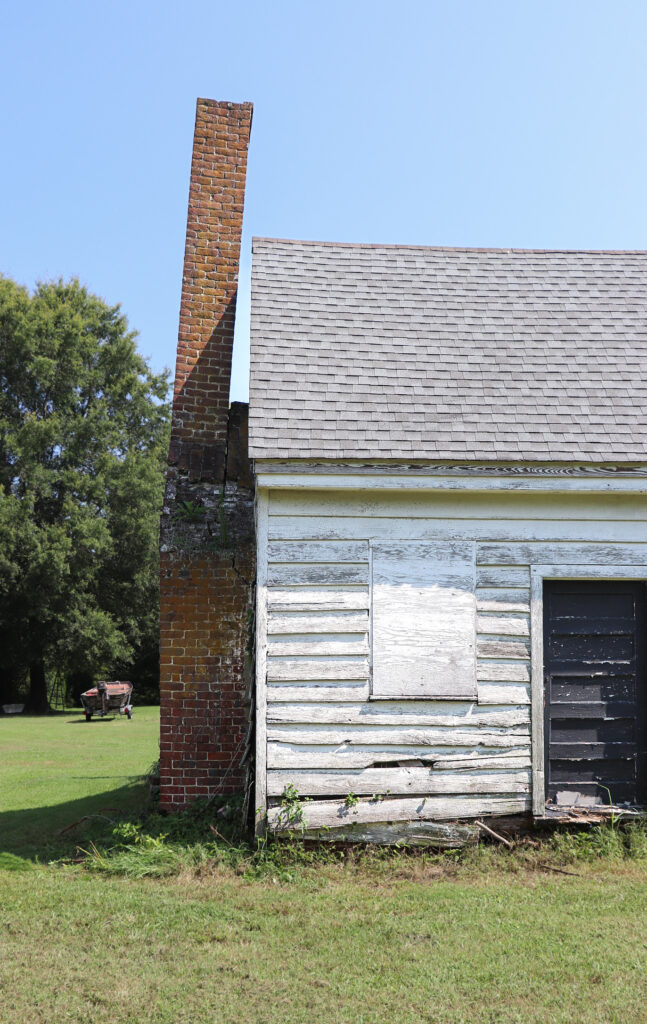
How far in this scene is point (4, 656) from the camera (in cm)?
2914

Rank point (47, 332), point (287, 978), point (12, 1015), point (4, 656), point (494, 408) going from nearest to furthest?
point (12, 1015) → point (287, 978) → point (494, 408) → point (4, 656) → point (47, 332)

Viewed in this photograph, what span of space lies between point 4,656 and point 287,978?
26.9 meters

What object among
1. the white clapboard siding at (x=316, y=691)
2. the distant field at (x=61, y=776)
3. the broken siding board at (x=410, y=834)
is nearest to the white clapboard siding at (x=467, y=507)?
the white clapboard siding at (x=316, y=691)

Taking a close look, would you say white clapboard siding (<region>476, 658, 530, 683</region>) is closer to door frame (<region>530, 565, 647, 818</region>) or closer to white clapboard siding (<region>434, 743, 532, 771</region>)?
door frame (<region>530, 565, 647, 818</region>)

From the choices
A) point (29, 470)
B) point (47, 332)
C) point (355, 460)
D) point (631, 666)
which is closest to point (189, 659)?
point (355, 460)

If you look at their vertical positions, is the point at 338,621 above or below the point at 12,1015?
above

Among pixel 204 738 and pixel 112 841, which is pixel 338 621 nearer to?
pixel 204 738

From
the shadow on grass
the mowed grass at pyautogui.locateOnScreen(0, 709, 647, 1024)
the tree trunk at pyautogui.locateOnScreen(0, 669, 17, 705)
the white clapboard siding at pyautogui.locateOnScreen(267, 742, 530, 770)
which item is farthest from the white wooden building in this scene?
the tree trunk at pyautogui.locateOnScreen(0, 669, 17, 705)

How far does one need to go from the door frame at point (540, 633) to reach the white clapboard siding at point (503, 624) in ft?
0.22

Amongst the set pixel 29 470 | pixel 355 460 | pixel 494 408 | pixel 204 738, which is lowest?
pixel 204 738

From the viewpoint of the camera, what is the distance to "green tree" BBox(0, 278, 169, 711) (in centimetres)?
2856

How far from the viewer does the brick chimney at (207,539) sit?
7.53 m

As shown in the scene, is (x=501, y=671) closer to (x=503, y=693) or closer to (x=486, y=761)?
(x=503, y=693)

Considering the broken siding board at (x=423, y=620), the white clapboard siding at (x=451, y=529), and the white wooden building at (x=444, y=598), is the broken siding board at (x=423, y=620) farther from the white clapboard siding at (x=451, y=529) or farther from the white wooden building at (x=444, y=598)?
the white clapboard siding at (x=451, y=529)
